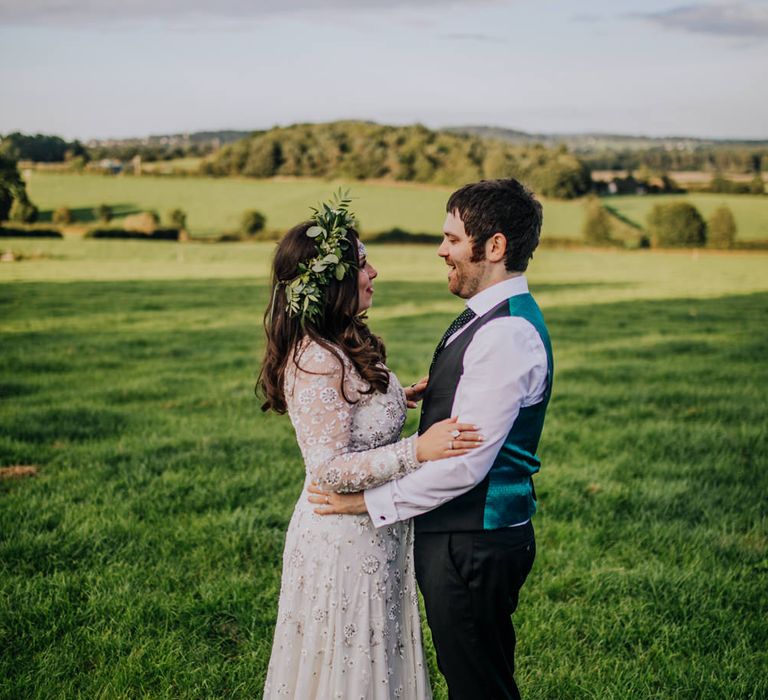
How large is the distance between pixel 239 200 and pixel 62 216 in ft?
57.4

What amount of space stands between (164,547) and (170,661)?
143 centimetres

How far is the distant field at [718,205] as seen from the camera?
164 ft

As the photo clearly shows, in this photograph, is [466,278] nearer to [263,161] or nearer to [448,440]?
[448,440]

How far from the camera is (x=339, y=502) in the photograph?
290 centimetres

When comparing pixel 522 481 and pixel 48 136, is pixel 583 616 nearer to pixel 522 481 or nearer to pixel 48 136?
pixel 522 481

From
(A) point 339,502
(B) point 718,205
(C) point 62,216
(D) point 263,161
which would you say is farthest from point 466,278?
(D) point 263,161

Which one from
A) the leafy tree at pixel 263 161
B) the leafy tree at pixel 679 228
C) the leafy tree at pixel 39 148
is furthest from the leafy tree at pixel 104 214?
the leafy tree at pixel 679 228

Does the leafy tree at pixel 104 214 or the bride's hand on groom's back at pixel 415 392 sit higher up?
the leafy tree at pixel 104 214

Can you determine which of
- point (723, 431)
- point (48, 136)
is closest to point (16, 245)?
point (48, 136)

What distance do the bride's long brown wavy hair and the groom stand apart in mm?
288

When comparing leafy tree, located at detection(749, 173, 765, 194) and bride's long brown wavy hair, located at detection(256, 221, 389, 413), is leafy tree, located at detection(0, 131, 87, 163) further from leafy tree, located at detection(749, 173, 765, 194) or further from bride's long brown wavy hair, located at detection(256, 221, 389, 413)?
leafy tree, located at detection(749, 173, 765, 194)

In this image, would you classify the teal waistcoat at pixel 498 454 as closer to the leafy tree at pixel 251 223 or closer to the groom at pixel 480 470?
the groom at pixel 480 470

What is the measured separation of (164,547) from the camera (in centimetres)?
543

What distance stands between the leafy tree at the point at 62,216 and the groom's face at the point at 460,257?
161 feet
